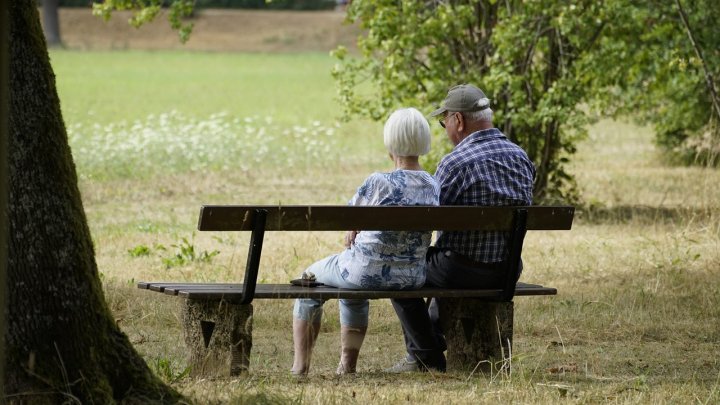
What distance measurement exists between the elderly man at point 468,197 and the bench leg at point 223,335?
92 centimetres

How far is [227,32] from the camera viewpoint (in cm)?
6744

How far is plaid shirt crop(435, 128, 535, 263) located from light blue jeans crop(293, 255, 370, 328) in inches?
21.7

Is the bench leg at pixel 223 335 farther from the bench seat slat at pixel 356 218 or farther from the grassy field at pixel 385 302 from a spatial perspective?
the bench seat slat at pixel 356 218

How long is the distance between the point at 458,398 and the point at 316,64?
159 ft

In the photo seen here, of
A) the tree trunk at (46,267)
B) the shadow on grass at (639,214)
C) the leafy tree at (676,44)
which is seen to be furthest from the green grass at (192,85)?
the tree trunk at (46,267)

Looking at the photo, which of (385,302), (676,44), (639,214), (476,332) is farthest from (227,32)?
(476,332)

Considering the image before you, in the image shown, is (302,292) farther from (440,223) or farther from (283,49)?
(283,49)

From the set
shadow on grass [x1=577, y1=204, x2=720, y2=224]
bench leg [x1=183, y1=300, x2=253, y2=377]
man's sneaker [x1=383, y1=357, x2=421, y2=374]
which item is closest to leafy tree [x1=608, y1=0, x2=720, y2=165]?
shadow on grass [x1=577, y1=204, x2=720, y2=224]

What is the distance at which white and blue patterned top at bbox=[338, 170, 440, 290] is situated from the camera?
612 cm

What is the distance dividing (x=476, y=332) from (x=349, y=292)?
0.84 meters

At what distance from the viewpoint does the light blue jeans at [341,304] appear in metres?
6.21

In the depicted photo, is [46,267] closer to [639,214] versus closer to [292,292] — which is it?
[292,292]

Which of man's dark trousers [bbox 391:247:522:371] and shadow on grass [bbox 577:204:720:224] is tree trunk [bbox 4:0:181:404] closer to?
man's dark trousers [bbox 391:247:522:371]

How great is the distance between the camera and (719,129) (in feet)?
44.1
